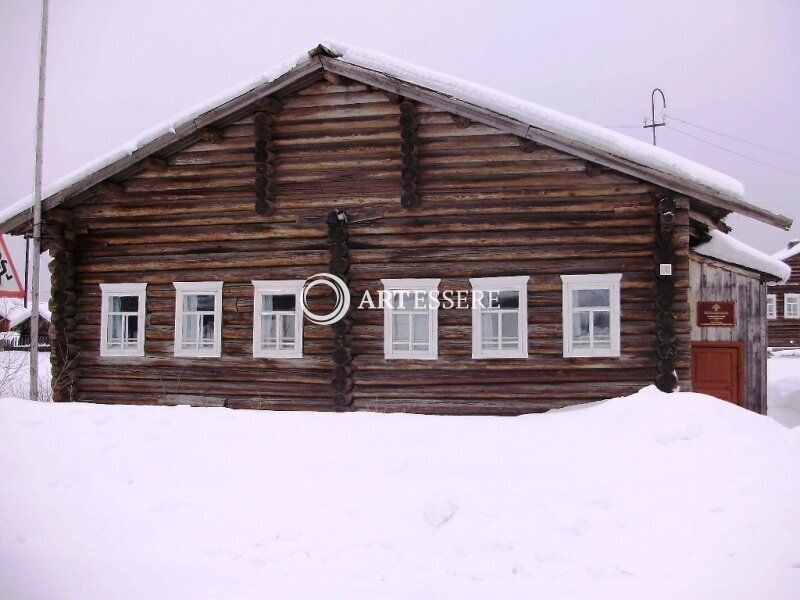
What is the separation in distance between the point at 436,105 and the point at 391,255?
271 cm

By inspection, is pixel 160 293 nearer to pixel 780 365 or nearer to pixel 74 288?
pixel 74 288

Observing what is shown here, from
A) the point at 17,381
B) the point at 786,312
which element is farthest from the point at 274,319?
the point at 786,312

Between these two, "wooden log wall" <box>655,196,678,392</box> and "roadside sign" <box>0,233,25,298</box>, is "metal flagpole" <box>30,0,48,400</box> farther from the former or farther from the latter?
"wooden log wall" <box>655,196,678,392</box>

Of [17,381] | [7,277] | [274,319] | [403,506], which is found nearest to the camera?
[403,506]

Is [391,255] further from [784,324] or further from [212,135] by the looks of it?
[784,324]

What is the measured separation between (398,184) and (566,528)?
24.0ft

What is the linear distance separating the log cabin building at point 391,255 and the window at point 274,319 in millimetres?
38

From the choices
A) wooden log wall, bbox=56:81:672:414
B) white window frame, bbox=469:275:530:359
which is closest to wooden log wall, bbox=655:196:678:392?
wooden log wall, bbox=56:81:672:414

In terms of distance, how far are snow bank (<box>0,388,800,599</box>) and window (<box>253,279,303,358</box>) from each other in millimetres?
3995

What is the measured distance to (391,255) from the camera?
11.2 metres

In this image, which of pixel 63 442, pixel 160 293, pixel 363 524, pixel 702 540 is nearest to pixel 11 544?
pixel 63 442

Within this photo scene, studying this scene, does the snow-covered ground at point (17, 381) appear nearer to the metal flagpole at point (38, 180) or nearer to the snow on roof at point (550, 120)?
the metal flagpole at point (38, 180)

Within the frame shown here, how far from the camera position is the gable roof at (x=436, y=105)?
32.4ft

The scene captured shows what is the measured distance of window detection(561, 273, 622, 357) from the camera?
10.5 m
